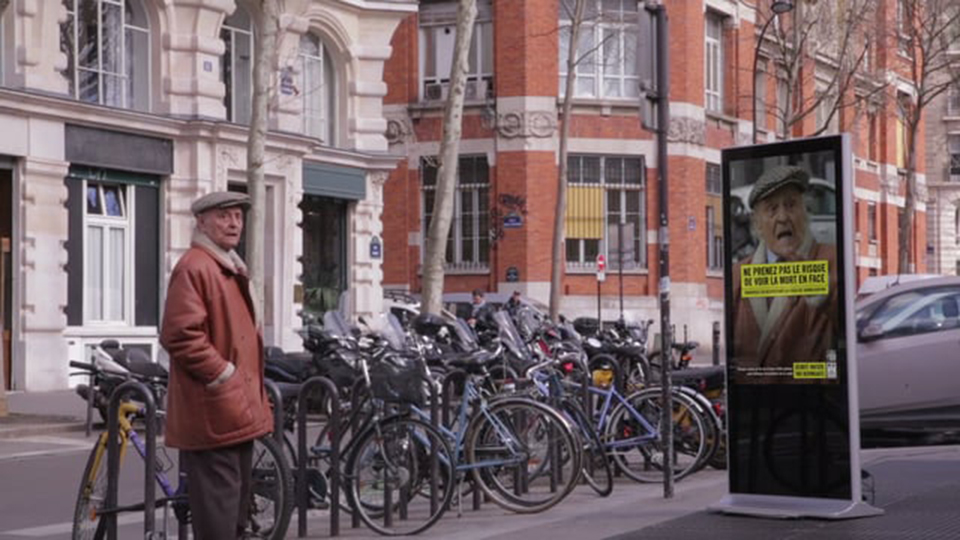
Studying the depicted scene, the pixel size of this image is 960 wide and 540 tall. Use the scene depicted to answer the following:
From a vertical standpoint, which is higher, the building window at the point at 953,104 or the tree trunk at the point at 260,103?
the building window at the point at 953,104

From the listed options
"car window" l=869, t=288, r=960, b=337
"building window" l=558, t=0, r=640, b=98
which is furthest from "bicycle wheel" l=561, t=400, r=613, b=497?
"building window" l=558, t=0, r=640, b=98

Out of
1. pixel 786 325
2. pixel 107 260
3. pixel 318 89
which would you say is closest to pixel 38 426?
pixel 107 260

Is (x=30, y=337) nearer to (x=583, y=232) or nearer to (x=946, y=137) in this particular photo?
(x=583, y=232)

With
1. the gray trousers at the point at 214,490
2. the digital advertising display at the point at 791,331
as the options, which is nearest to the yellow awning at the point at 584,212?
the digital advertising display at the point at 791,331

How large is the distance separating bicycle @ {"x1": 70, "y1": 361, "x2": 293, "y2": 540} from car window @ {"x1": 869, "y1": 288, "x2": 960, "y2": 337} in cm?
806

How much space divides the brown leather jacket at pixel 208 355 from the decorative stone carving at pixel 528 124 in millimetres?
39368

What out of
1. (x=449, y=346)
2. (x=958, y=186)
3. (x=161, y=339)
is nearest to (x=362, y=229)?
(x=449, y=346)

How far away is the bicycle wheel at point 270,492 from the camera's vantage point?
9711 millimetres

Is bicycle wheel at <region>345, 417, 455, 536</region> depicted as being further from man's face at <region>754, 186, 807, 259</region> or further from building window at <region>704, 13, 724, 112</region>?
building window at <region>704, 13, 724, 112</region>

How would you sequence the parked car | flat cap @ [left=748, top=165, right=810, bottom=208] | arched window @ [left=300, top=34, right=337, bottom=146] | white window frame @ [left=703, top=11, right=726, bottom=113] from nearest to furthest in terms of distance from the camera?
flat cap @ [left=748, top=165, right=810, bottom=208] → the parked car → arched window @ [left=300, top=34, right=337, bottom=146] → white window frame @ [left=703, top=11, right=726, bottom=113]

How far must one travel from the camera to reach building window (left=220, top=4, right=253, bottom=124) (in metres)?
33.4

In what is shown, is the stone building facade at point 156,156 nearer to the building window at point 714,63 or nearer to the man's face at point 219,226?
the building window at point 714,63

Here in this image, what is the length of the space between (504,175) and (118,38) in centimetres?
1852

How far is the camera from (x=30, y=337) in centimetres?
2739
